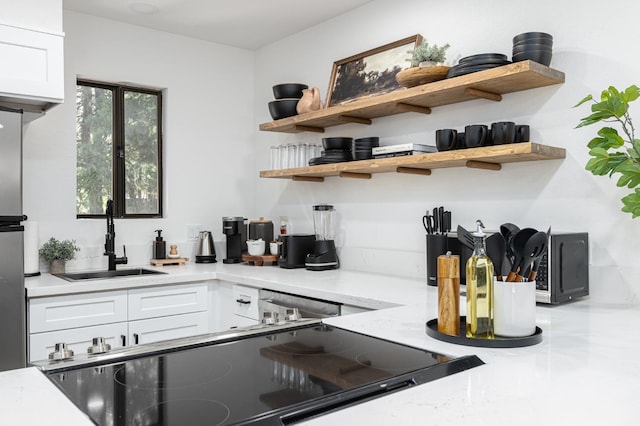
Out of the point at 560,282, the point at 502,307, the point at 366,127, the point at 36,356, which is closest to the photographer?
the point at 502,307

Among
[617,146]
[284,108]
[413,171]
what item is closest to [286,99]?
[284,108]

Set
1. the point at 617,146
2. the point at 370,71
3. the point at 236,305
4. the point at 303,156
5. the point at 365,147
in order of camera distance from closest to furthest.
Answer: the point at 617,146, the point at 365,147, the point at 236,305, the point at 370,71, the point at 303,156

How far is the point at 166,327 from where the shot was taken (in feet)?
9.66

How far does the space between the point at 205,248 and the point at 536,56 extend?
2.40m

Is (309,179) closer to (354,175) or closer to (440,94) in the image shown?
(354,175)

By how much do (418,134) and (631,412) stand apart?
A: 7.02 ft

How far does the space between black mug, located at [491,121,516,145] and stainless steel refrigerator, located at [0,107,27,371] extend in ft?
6.99

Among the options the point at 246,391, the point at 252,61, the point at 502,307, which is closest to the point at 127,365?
the point at 246,391

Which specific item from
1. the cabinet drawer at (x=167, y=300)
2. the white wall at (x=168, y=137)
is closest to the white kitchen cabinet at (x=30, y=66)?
the white wall at (x=168, y=137)

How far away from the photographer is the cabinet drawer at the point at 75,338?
251 cm

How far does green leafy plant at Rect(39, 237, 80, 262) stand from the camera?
3061 mm

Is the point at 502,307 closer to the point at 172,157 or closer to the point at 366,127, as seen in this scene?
the point at 366,127

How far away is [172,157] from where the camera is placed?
147 inches

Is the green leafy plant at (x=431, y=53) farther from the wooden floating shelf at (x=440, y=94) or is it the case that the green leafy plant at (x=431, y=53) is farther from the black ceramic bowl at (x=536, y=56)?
the black ceramic bowl at (x=536, y=56)
